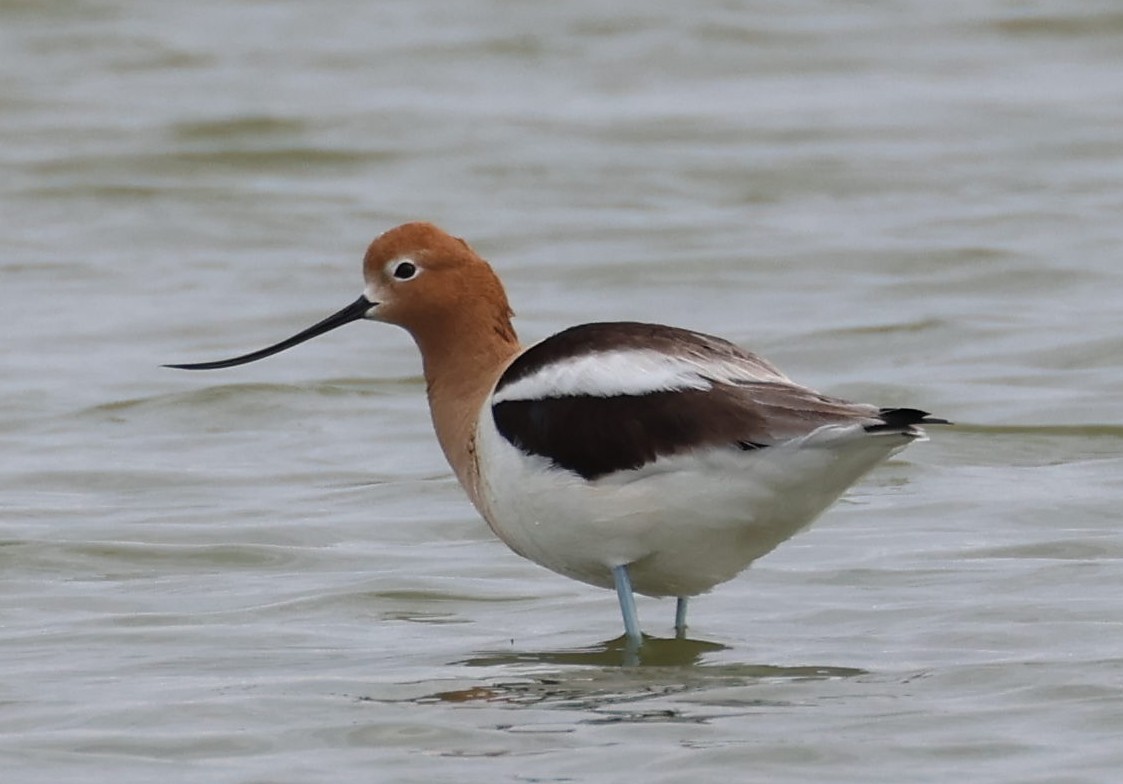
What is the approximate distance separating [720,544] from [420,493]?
3.70 meters

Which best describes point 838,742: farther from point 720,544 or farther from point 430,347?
point 430,347

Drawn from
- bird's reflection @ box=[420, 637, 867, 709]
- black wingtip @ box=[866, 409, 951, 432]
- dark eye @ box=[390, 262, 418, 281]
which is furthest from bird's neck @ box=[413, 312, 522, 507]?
black wingtip @ box=[866, 409, 951, 432]

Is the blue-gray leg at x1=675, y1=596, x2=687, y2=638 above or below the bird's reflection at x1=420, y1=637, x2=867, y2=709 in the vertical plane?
above

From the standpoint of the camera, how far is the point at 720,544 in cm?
800

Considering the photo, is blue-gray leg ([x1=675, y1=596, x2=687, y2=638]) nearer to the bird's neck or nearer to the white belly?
the white belly

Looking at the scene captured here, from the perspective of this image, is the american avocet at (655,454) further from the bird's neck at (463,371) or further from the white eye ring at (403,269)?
the white eye ring at (403,269)

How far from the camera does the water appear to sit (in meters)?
7.55

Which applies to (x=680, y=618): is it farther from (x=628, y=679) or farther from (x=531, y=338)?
(x=531, y=338)

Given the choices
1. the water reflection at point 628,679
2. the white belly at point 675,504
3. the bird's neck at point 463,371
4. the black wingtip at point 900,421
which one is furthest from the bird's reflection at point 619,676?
the black wingtip at point 900,421

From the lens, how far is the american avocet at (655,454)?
7750mm

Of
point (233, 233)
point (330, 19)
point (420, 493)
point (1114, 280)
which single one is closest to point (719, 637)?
point (420, 493)

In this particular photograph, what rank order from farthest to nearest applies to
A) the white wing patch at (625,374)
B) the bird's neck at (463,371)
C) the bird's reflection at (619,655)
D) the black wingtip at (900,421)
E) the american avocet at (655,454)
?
the bird's neck at (463,371) < the bird's reflection at (619,655) < the white wing patch at (625,374) < the american avocet at (655,454) < the black wingtip at (900,421)

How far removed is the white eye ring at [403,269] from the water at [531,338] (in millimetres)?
1258

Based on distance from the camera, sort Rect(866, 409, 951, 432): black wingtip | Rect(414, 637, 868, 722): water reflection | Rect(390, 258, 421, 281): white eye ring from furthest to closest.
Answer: Rect(390, 258, 421, 281): white eye ring → Rect(414, 637, 868, 722): water reflection → Rect(866, 409, 951, 432): black wingtip
